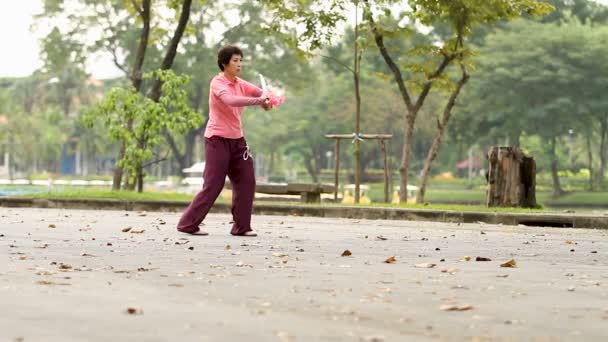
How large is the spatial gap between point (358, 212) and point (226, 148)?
6171 mm

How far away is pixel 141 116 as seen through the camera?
72.5 feet

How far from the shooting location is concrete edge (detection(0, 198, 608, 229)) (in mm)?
16156

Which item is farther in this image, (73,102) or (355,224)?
(73,102)

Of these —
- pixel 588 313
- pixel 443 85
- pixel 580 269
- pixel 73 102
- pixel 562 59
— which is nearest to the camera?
pixel 588 313

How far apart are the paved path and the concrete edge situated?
10.6ft

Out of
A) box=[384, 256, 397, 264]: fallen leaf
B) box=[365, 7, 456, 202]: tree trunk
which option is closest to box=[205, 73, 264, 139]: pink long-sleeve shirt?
box=[384, 256, 397, 264]: fallen leaf

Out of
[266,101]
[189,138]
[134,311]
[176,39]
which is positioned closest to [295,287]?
[134,311]

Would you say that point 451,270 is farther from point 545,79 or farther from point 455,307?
point 545,79

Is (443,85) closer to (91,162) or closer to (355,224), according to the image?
(355,224)

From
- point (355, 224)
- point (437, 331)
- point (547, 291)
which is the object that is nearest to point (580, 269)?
point (547, 291)

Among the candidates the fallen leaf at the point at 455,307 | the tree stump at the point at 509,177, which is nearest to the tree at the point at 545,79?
the tree stump at the point at 509,177

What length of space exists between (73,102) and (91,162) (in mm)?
7556

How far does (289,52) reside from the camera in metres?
57.3

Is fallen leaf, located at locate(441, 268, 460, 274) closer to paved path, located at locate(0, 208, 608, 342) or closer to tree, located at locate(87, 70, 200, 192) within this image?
paved path, located at locate(0, 208, 608, 342)
